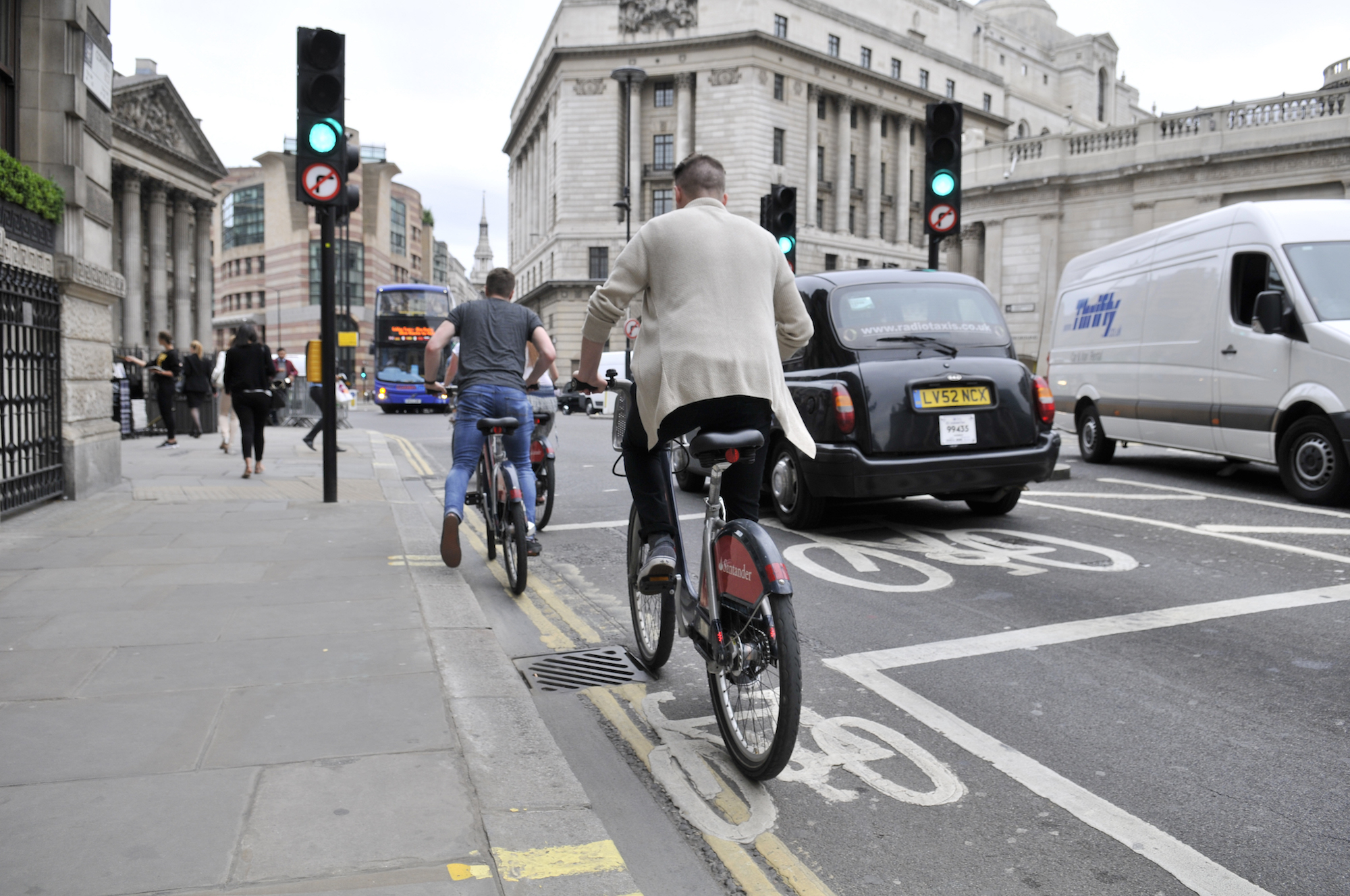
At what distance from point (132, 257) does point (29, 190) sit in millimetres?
50043

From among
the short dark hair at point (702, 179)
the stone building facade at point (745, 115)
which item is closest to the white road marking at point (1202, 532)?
the short dark hair at point (702, 179)

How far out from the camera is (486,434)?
595cm

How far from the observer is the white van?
8484 mm

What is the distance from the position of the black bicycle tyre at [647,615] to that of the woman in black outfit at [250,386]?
8.12 metres

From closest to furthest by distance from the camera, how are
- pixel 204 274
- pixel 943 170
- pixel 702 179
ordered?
pixel 702 179, pixel 943 170, pixel 204 274

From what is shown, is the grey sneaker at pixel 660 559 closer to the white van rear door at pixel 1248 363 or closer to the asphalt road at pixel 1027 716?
the asphalt road at pixel 1027 716

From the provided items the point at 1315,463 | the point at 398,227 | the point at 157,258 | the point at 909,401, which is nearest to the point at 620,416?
the point at 909,401

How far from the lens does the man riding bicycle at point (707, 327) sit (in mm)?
3148

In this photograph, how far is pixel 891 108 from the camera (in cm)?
7175

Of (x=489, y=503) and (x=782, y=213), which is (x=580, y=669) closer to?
(x=489, y=503)

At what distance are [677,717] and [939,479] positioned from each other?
384 cm

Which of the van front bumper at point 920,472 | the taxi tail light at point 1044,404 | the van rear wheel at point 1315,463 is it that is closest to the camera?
the van front bumper at point 920,472

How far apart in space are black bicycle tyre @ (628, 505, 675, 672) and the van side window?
25.3 feet

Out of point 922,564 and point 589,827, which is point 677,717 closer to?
point 589,827
